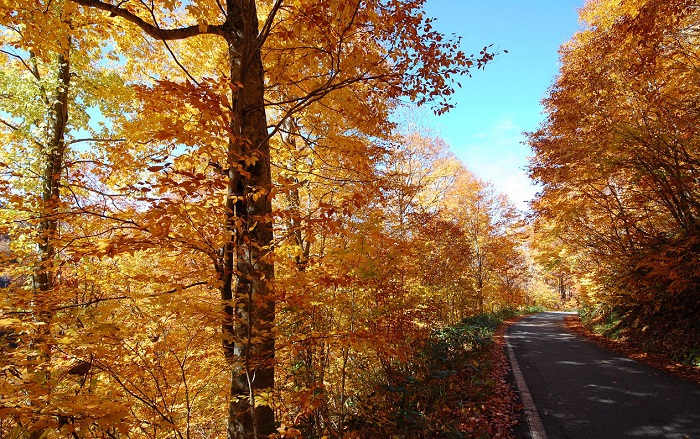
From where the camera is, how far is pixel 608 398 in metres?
5.64

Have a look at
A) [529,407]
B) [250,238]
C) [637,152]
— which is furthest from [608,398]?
[250,238]

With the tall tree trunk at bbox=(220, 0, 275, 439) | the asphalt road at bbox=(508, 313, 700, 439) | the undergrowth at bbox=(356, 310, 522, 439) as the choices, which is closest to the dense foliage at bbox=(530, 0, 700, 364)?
the asphalt road at bbox=(508, 313, 700, 439)

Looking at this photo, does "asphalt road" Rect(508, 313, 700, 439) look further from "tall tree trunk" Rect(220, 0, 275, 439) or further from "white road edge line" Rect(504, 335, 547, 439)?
"tall tree trunk" Rect(220, 0, 275, 439)

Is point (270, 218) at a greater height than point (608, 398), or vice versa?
point (270, 218)

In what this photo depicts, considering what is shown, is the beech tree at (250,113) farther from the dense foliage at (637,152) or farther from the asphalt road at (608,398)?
the dense foliage at (637,152)

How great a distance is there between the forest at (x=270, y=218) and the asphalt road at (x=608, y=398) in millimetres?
1041

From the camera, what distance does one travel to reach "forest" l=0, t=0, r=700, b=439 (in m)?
3.01

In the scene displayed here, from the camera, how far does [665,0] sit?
238 inches

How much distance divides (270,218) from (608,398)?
6937mm

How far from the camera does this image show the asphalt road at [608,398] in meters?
4.54

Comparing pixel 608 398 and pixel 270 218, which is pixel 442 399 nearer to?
pixel 608 398

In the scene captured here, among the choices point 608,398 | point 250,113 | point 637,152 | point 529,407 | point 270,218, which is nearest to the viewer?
point 270,218

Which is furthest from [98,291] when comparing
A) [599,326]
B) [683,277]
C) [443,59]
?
[599,326]

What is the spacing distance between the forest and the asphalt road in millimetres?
1041
